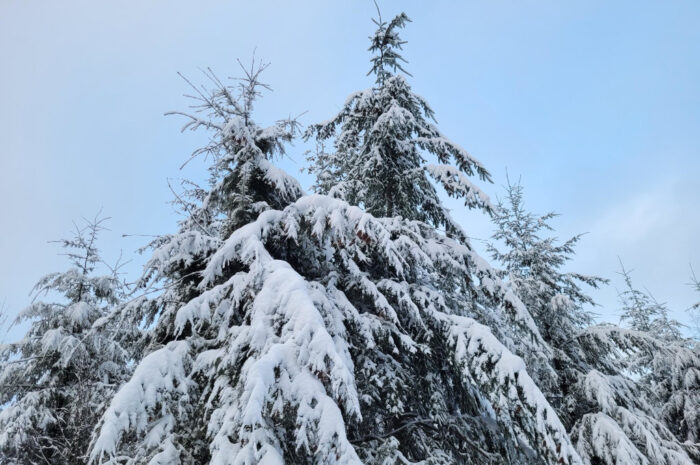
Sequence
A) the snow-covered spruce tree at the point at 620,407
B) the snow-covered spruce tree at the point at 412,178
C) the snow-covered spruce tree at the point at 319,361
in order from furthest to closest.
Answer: the snow-covered spruce tree at the point at 620,407, the snow-covered spruce tree at the point at 412,178, the snow-covered spruce tree at the point at 319,361

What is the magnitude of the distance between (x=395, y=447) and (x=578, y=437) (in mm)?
7871

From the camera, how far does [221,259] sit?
459 centimetres

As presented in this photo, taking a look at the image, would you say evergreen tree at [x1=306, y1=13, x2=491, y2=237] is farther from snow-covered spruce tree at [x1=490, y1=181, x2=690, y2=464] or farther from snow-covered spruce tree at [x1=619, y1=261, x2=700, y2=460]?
snow-covered spruce tree at [x1=619, y1=261, x2=700, y2=460]

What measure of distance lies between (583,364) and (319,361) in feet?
38.1

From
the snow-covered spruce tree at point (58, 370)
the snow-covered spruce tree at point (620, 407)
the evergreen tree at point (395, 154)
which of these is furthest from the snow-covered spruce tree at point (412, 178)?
the snow-covered spruce tree at point (58, 370)

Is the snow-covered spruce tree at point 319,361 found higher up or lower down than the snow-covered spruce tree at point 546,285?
lower down

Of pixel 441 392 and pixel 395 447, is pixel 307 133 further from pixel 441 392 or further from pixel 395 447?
pixel 395 447

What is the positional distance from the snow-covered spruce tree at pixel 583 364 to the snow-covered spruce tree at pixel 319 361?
2.69 m

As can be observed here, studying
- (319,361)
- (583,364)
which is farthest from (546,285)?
(319,361)

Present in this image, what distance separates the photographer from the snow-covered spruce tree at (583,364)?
30.1 ft

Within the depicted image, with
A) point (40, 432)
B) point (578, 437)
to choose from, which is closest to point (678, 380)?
point (578, 437)

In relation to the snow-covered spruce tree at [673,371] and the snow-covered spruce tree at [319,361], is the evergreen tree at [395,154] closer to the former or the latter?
the snow-covered spruce tree at [319,361]

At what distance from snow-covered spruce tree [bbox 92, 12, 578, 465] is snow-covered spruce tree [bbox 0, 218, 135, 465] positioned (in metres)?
5.73

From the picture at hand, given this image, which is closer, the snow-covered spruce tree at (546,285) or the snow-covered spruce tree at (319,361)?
the snow-covered spruce tree at (319,361)
